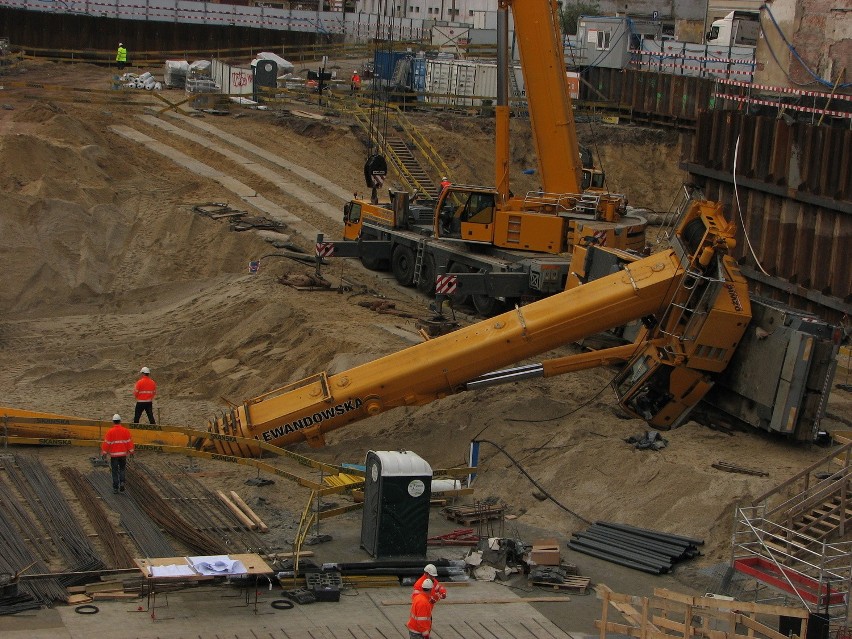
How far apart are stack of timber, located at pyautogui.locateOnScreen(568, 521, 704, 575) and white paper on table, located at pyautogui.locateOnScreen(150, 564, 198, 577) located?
5246mm

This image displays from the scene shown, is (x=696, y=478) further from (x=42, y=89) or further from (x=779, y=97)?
(x=42, y=89)

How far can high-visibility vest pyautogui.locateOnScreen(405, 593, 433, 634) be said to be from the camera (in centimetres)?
1348

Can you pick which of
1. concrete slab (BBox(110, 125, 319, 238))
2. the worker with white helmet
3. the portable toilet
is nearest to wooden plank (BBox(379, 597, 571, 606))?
the portable toilet

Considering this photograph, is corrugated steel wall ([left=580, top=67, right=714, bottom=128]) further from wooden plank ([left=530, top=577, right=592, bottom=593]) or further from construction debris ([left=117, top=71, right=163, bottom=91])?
wooden plank ([left=530, top=577, right=592, bottom=593])

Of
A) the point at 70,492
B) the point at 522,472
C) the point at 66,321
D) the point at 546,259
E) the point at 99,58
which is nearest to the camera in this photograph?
the point at 70,492

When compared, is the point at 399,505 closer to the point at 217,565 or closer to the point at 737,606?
the point at 217,565

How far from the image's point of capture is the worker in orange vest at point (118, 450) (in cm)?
1820

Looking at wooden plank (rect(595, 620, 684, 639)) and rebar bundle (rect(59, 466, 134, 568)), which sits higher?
wooden plank (rect(595, 620, 684, 639))

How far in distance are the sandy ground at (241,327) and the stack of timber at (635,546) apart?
0.29 meters

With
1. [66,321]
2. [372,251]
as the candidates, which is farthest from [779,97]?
[66,321]

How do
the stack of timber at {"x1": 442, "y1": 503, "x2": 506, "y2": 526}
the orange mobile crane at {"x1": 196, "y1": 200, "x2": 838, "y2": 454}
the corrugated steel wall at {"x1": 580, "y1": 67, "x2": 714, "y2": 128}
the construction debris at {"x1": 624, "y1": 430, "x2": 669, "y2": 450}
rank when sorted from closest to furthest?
the stack of timber at {"x1": 442, "y1": 503, "x2": 506, "y2": 526} < the construction debris at {"x1": 624, "y1": 430, "x2": 669, "y2": 450} < the orange mobile crane at {"x1": 196, "y1": 200, "x2": 838, "y2": 454} < the corrugated steel wall at {"x1": 580, "y1": 67, "x2": 714, "y2": 128}

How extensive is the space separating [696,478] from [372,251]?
633 inches

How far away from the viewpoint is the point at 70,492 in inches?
725

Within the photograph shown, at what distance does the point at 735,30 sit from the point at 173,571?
49.2m
